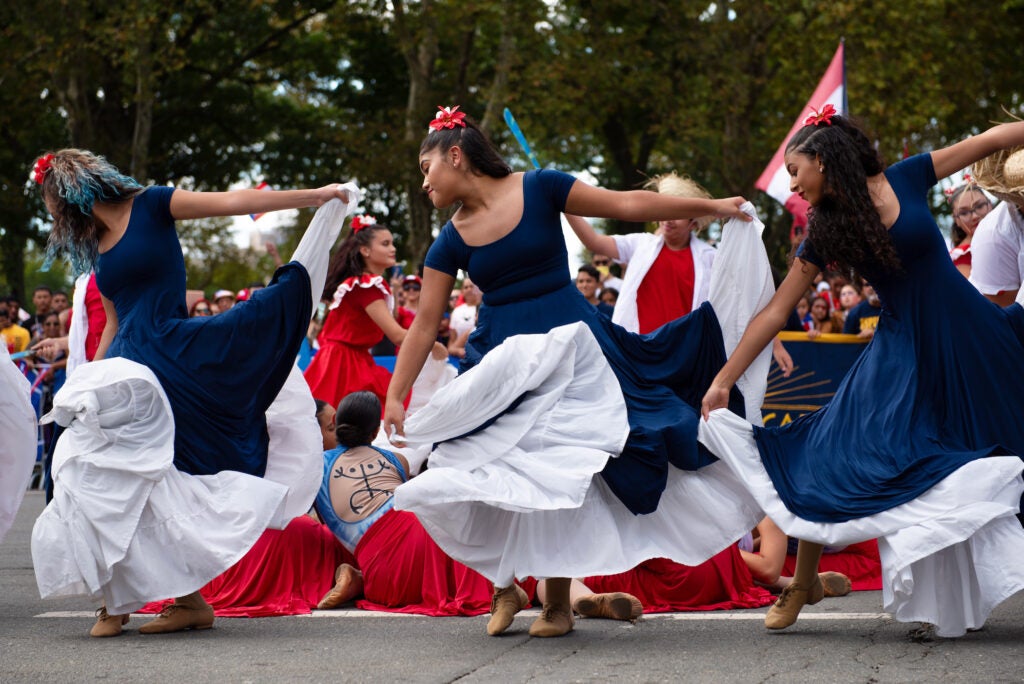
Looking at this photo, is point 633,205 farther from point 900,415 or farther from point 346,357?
point 346,357

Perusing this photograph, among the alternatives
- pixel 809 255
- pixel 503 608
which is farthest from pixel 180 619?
pixel 809 255

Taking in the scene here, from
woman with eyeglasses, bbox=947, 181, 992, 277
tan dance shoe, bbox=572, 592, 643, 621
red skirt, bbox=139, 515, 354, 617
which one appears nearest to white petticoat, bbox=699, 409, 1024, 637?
tan dance shoe, bbox=572, 592, 643, 621

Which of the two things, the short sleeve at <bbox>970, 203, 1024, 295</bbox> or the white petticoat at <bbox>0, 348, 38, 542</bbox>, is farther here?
the white petticoat at <bbox>0, 348, 38, 542</bbox>

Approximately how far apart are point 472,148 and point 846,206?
Result: 1.46 metres

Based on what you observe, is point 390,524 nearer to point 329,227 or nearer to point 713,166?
point 329,227

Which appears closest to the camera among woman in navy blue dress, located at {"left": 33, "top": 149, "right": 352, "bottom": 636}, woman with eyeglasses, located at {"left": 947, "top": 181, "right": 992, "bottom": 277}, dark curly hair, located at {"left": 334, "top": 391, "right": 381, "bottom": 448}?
woman in navy blue dress, located at {"left": 33, "top": 149, "right": 352, "bottom": 636}

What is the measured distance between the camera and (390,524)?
21.5 ft

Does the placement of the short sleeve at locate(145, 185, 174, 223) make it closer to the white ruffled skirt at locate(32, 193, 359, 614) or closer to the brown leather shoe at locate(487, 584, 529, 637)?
the white ruffled skirt at locate(32, 193, 359, 614)

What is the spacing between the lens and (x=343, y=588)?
642cm

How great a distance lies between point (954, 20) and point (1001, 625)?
78.2ft

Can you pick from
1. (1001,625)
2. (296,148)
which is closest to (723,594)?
(1001,625)

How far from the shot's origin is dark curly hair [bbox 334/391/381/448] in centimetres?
679

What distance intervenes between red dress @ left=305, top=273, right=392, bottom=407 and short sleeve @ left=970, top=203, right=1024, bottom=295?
4130mm

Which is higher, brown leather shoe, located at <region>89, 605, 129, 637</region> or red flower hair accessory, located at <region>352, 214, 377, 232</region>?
red flower hair accessory, located at <region>352, 214, 377, 232</region>
